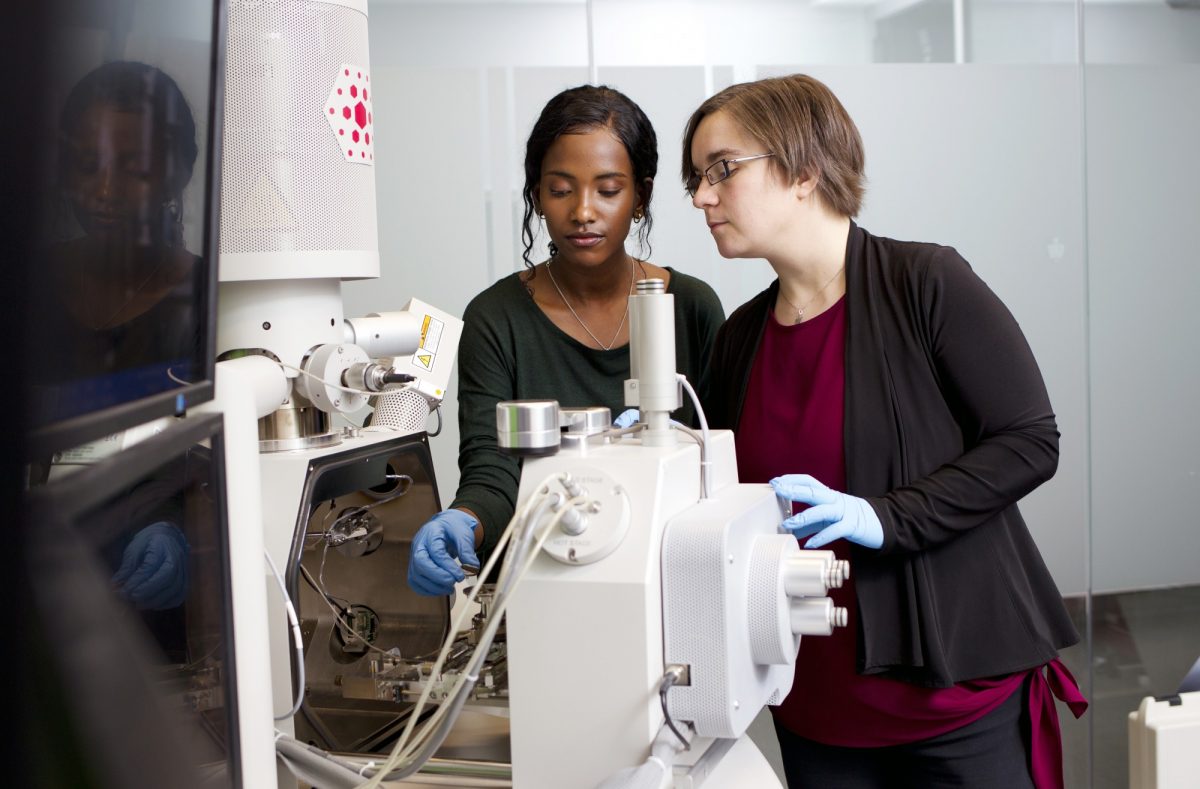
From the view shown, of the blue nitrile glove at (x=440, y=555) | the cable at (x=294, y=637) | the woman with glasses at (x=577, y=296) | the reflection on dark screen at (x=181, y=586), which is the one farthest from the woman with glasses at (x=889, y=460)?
the reflection on dark screen at (x=181, y=586)

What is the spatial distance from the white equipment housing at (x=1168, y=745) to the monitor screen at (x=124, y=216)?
3.13ft

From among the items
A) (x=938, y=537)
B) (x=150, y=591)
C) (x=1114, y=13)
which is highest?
(x=1114, y=13)

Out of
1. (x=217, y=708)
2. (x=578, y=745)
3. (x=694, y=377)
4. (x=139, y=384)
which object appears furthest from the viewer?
(x=694, y=377)

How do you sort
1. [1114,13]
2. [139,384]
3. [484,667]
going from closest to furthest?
[139,384]
[484,667]
[1114,13]

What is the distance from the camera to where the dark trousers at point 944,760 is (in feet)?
4.25

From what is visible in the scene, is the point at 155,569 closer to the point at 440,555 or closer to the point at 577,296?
the point at 440,555

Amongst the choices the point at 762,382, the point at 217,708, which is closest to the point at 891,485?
the point at 762,382

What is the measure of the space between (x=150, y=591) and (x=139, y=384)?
100 millimetres

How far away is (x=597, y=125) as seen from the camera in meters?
1.67

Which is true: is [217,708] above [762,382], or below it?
below

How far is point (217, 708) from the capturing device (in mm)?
672

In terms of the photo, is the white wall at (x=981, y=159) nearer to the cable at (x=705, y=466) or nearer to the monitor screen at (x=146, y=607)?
the cable at (x=705, y=466)

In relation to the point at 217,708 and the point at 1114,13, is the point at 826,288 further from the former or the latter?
the point at 1114,13

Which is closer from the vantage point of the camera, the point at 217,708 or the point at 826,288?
the point at 217,708
